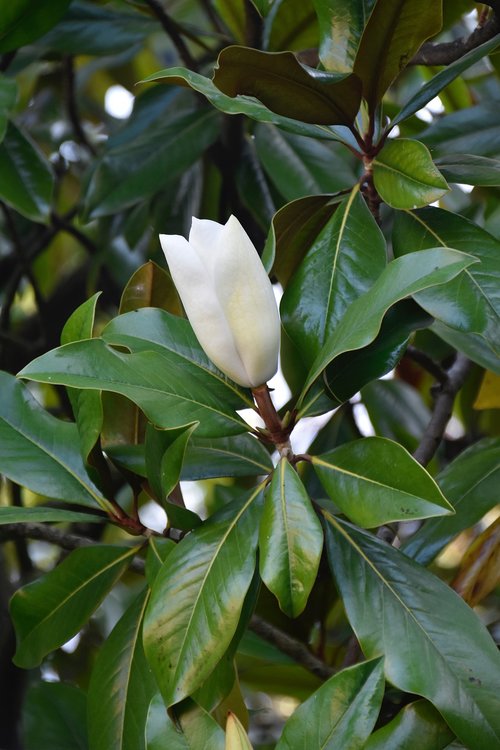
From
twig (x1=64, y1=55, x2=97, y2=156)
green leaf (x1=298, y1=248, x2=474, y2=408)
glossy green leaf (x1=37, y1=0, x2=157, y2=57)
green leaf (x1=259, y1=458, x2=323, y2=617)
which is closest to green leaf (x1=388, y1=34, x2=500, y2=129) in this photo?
green leaf (x1=298, y1=248, x2=474, y2=408)

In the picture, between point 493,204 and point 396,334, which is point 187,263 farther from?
point 493,204

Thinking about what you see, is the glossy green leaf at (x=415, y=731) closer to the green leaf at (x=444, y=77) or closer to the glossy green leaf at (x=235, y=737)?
the glossy green leaf at (x=235, y=737)

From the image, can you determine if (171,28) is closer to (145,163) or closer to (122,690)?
(145,163)

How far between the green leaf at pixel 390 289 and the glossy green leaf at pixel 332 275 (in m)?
0.07

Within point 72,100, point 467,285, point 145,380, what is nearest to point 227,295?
point 145,380

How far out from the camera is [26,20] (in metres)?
1.03

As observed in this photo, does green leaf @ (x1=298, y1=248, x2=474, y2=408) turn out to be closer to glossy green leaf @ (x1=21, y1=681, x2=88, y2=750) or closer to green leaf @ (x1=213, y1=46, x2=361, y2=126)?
green leaf @ (x1=213, y1=46, x2=361, y2=126)

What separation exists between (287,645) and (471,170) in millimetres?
458

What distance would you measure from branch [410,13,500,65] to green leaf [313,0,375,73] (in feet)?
0.24

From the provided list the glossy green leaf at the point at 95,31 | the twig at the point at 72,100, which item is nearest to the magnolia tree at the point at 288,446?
the glossy green leaf at the point at 95,31

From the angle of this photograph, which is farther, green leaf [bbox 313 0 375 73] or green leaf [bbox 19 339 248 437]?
green leaf [bbox 313 0 375 73]

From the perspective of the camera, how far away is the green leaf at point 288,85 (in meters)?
0.64

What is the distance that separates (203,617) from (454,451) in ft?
2.84

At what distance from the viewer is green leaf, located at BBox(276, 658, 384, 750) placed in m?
0.60
